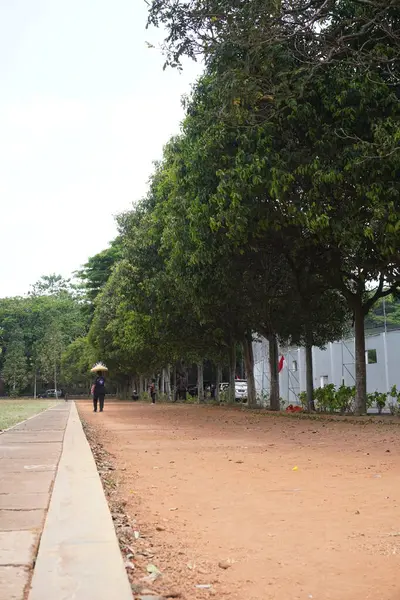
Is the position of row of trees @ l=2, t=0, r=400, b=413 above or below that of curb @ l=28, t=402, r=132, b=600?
above

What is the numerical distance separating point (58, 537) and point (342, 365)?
3206 cm

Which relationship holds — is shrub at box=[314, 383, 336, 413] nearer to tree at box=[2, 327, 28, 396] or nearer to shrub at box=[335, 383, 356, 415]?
shrub at box=[335, 383, 356, 415]

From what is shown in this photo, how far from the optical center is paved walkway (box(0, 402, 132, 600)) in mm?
3074

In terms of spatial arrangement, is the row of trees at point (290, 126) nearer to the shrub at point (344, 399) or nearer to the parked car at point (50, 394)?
the shrub at point (344, 399)

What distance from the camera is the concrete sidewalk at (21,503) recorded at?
3.36m

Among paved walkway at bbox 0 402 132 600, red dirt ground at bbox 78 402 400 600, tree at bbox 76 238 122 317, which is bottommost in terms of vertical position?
red dirt ground at bbox 78 402 400 600


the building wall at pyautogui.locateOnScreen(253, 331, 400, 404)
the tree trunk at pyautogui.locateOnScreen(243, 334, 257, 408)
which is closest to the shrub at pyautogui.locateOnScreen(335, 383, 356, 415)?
the tree trunk at pyautogui.locateOnScreen(243, 334, 257, 408)

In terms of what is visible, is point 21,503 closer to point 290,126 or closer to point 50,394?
point 290,126

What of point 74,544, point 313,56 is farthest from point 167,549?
point 313,56

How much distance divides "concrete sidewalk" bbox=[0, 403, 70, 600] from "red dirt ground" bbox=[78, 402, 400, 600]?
744mm

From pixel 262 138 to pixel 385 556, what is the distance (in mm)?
10769

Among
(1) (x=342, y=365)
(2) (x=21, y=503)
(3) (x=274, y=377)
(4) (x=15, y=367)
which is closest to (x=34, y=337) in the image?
(4) (x=15, y=367)

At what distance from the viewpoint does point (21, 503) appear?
17.1 ft

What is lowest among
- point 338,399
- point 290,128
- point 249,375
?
point 338,399
